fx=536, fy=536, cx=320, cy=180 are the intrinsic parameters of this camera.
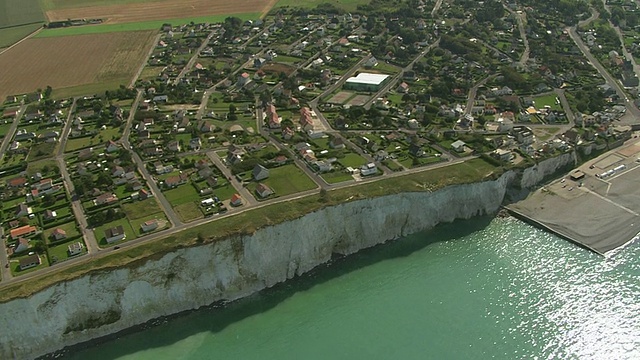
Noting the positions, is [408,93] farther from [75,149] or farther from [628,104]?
[75,149]

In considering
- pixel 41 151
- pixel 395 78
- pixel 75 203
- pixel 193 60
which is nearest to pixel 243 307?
pixel 75 203

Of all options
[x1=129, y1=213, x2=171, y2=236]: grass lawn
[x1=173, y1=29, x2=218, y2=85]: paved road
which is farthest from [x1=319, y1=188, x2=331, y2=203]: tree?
[x1=173, y1=29, x2=218, y2=85]: paved road

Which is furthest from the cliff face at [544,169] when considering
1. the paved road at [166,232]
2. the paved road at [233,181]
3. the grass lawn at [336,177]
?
the paved road at [233,181]

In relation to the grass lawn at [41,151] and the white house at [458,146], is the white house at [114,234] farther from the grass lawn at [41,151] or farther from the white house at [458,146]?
the white house at [458,146]

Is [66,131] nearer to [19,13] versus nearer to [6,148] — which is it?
[6,148]

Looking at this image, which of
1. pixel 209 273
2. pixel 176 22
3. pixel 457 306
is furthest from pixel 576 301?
pixel 176 22

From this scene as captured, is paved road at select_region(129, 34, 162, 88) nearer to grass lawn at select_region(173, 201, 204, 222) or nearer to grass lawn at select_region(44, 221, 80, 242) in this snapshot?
grass lawn at select_region(44, 221, 80, 242)

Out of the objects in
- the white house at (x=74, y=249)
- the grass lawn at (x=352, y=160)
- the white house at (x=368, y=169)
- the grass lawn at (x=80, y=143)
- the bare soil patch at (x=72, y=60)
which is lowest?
the white house at (x=368, y=169)

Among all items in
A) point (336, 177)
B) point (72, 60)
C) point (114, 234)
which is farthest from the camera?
point (72, 60)
